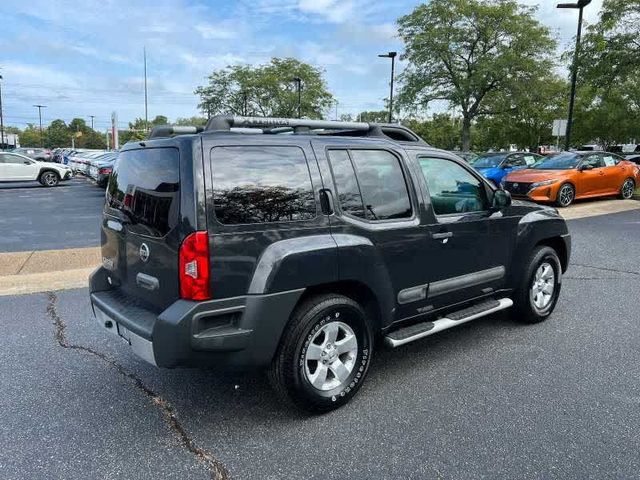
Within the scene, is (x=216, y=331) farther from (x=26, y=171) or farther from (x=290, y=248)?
(x=26, y=171)

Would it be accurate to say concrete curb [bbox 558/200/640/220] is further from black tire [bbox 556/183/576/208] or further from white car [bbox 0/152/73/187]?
white car [bbox 0/152/73/187]

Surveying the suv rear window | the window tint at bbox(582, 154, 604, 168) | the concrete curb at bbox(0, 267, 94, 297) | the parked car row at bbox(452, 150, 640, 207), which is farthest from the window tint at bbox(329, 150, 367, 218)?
the window tint at bbox(582, 154, 604, 168)

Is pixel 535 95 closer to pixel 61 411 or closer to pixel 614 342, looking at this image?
pixel 614 342

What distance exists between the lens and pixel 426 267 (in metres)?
3.71

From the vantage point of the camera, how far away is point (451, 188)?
409 cm

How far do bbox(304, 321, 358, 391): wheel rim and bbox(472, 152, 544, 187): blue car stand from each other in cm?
1404

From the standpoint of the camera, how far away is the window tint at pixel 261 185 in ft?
9.33

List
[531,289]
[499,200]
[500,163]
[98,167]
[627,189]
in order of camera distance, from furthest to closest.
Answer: [98,167]
[500,163]
[627,189]
[531,289]
[499,200]

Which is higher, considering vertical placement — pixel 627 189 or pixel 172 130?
pixel 172 130

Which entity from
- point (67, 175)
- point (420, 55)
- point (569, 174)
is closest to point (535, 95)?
point (420, 55)

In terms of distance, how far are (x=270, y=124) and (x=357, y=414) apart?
6.82ft

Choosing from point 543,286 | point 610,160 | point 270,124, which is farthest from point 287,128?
point 610,160

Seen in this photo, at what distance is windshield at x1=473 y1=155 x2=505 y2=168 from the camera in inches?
666

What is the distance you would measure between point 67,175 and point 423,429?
78.2 feet
